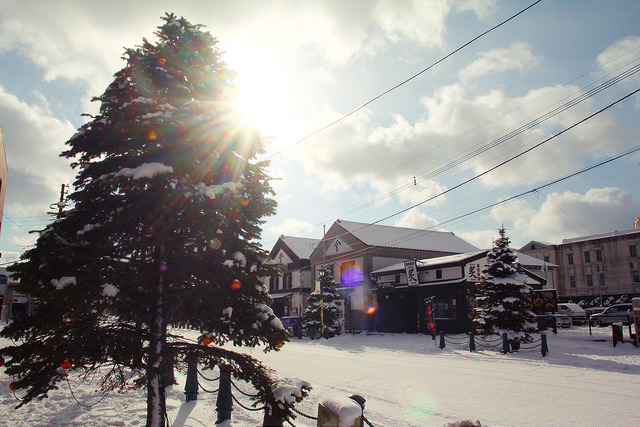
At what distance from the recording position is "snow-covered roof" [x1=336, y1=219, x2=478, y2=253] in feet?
122

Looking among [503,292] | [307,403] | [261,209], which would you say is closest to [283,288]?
[503,292]

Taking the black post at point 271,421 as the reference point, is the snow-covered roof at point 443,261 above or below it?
above

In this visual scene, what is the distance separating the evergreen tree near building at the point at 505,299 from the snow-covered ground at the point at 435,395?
8.43ft

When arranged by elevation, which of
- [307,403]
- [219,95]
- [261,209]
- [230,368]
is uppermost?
[219,95]

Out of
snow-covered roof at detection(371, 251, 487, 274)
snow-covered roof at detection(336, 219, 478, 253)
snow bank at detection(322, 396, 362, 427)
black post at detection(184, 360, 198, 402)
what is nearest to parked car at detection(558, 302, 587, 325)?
snow-covered roof at detection(371, 251, 487, 274)

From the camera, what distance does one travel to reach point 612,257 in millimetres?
57719

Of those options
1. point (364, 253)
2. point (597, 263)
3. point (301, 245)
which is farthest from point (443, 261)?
point (597, 263)

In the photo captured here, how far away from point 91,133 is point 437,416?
773cm

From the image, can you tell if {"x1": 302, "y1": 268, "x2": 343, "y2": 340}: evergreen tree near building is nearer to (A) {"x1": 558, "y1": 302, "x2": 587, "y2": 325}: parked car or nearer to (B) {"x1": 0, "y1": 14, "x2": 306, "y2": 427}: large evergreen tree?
(A) {"x1": 558, "y1": 302, "x2": 587, "y2": 325}: parked car

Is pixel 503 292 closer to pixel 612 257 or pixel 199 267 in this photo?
pixel 199 267

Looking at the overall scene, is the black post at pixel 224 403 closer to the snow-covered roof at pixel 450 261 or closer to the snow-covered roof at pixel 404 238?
the snow-covered roof at pixel 450 261

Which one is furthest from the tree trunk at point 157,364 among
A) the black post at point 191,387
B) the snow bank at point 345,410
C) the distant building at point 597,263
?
the distant building at point 597,263

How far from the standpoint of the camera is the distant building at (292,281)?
44.2 meters

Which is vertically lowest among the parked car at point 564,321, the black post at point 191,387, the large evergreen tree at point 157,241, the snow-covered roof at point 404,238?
the parked car at point 564,321
